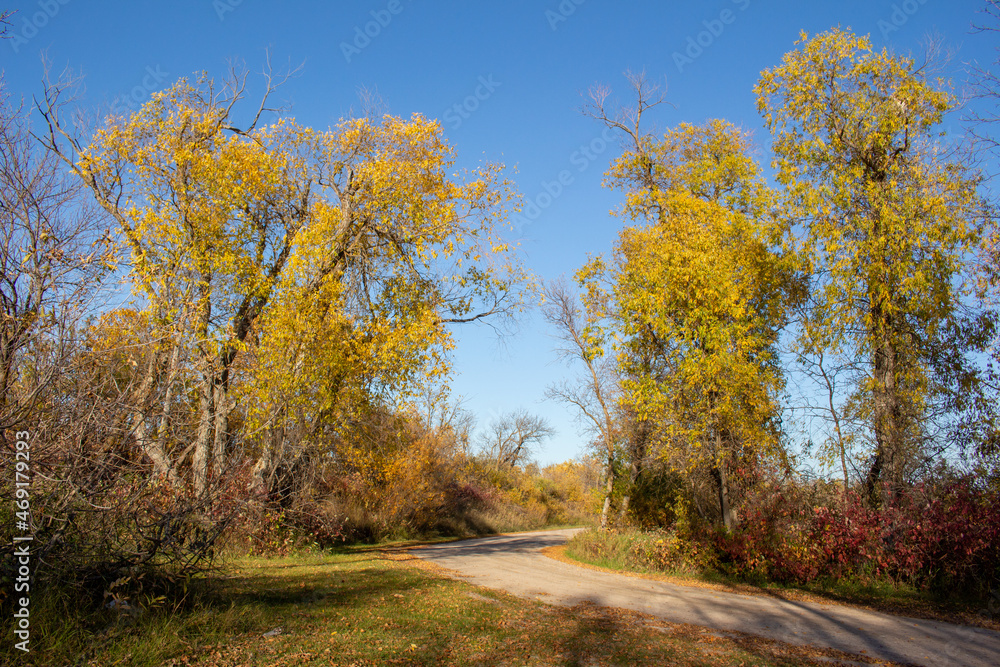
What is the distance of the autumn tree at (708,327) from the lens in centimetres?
1356

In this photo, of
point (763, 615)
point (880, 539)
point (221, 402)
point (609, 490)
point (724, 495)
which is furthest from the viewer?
point (609, 490)

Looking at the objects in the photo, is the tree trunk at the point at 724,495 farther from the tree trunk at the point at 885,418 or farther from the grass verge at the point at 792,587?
the tree trunk at the point at 885,418

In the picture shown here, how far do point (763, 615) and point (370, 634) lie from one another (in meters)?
5.89

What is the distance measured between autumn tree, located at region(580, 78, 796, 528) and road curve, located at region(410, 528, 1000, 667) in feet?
12.2

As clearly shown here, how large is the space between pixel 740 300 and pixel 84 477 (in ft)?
43.8

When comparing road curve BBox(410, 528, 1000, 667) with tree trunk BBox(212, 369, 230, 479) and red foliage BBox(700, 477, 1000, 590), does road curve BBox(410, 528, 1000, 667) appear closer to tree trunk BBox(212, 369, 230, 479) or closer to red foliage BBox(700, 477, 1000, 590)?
red foliage BBox(700, 477, 1000, 590)

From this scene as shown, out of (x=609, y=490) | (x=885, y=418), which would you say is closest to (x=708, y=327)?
(x=885, y=418)

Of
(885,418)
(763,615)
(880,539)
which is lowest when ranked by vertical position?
(763,615)

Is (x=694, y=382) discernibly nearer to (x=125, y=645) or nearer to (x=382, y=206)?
(x=382, y=206)

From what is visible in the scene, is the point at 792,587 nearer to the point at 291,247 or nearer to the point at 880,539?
the point at 880,539

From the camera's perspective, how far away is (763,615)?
855 cm

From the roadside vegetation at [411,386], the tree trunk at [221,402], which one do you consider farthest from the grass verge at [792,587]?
the tree trunk at [221,402]

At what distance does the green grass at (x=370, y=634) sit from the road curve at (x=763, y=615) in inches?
35.0

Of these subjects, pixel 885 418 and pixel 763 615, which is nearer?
pixel 763 615
